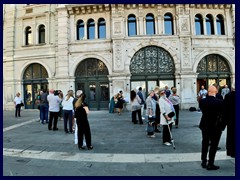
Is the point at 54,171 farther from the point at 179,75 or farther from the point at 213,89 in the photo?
the point at 179,75

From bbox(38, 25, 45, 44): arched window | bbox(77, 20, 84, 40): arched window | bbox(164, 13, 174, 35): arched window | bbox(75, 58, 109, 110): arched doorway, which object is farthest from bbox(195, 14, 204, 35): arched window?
bbox(38, 25, 45, 44): arched window

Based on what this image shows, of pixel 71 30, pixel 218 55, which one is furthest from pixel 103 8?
pixel 218 55

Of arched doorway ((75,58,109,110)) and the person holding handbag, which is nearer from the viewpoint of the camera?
the person holding handbag

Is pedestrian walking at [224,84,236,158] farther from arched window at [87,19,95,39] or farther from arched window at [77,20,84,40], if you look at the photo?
arched window at [77,20,84,40]

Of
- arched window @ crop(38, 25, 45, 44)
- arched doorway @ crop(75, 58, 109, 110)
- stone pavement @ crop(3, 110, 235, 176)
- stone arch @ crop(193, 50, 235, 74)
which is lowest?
stone pavement @ crop(3, 110, 235, 176)

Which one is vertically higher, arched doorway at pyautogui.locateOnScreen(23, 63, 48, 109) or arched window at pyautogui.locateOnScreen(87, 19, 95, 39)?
arched window at pyautogui.locateOnScreen(87, 19, 95, 39)

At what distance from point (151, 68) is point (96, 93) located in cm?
586

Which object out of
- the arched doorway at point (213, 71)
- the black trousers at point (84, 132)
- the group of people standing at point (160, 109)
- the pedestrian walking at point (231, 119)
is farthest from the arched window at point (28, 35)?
the pedestrian walking at point (231, 119)

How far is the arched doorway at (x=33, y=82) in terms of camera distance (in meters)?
21.5

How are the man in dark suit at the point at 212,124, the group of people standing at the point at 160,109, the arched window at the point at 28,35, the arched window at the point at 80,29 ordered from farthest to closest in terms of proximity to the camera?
the arched window at the point at 28,35
the arched window at the point at 80,29
the group of people standing at the point at 160,109
the man in dark suit at the point at 212,124

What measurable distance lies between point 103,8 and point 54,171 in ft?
59.3

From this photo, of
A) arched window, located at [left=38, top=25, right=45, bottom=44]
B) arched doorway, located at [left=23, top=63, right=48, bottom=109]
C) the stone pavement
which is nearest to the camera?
the stone pavement

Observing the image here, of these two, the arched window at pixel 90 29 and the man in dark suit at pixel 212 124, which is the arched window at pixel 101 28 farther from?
the man in dark suit at pixel 212 124

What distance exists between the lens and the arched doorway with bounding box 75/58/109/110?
66.1 ft
